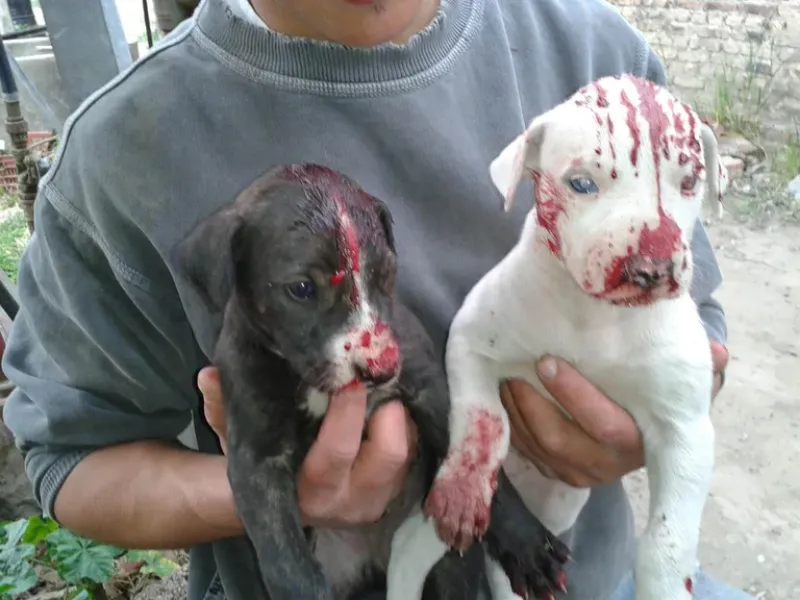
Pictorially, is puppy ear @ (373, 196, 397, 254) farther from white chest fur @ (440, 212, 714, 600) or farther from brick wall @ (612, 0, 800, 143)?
brick wall @ (612, 0, 800, 143)

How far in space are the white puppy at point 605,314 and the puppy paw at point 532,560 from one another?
0.14 feet

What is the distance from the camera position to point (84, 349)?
981mm

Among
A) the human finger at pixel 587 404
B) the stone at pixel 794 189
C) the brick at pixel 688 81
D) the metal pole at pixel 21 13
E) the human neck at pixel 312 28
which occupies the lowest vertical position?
the stone at pixel 794 189

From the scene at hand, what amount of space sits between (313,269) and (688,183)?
13.5 inches

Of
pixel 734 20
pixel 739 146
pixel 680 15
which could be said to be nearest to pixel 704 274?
pixel 739 146

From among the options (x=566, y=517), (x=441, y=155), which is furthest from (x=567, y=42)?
(x=566, y=517)

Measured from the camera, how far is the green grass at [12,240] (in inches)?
106

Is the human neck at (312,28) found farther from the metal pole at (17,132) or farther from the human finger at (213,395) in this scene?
the metal pole at (17,132)

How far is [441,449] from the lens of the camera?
0.85m

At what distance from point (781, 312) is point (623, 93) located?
2928 millimetres

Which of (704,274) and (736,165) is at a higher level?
(704,274)

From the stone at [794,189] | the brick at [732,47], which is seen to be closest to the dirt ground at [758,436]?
the stone at [794,189]

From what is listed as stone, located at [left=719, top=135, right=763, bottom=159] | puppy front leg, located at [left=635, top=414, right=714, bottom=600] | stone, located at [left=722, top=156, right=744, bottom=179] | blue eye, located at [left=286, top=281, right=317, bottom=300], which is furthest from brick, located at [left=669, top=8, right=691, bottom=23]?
blue eye, located at [left=286, top=281, right=317, bottom=300]

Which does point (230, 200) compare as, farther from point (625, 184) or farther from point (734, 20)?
point (734, 20)
